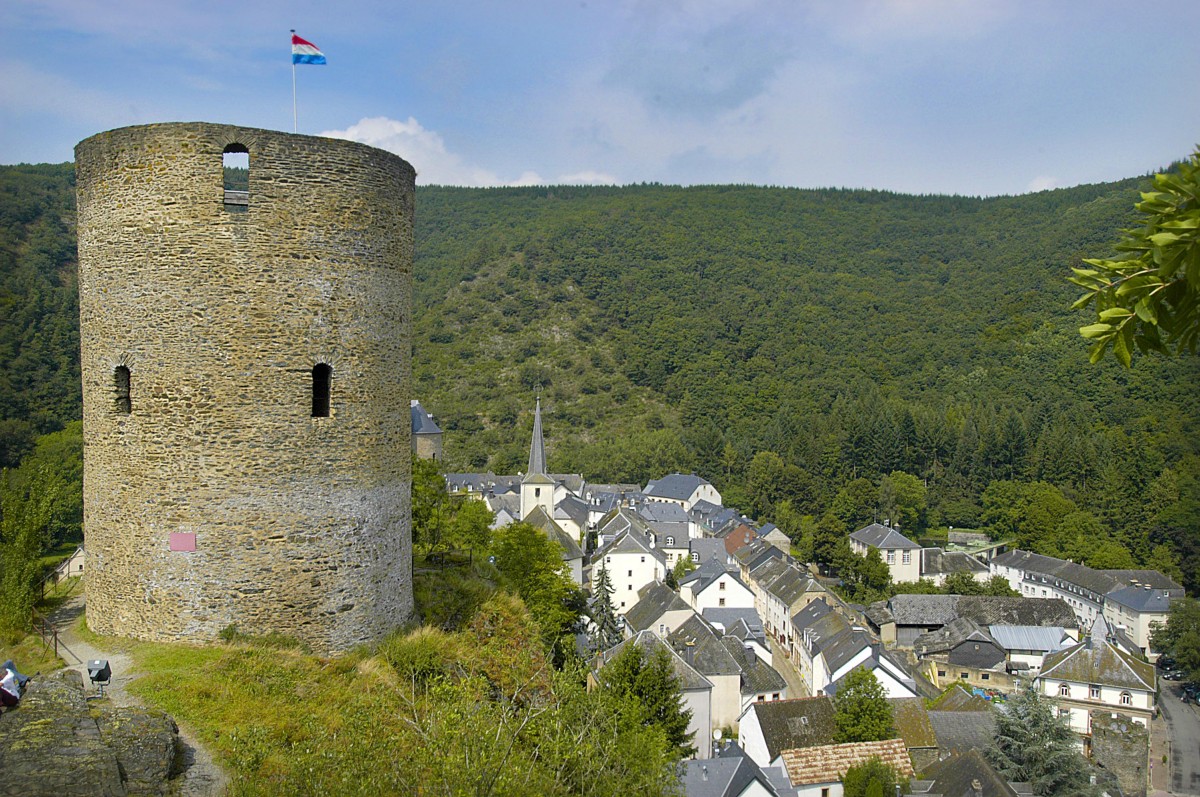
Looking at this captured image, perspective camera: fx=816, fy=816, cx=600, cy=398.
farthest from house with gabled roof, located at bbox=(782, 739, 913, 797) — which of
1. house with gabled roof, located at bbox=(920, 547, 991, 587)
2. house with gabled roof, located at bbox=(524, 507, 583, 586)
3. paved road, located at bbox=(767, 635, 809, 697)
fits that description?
house with gabled roof, located at bbox=(920, 547, 991, 587)

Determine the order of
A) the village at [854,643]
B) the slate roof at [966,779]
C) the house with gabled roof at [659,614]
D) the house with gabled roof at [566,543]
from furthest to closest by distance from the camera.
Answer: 1. the house with gabled roof at [566,543]
2. the house with gabled roof at [659,614]
3. the village at [854,643]
4. the slate roof at [966,779]

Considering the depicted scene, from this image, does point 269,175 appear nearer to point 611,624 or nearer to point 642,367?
point 611,624

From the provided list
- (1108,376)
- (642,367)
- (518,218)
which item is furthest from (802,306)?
(518,218)

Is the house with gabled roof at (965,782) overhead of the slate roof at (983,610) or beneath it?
overhead

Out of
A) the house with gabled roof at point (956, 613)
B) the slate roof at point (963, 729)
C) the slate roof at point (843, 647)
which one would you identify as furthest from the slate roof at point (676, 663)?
the house with gabled roof at point (956, 613)

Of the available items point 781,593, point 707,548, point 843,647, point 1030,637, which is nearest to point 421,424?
point 843,647

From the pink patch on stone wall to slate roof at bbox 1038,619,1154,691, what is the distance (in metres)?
39.9

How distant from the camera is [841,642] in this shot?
37.2 meters

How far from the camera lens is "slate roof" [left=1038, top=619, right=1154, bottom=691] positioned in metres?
37.2

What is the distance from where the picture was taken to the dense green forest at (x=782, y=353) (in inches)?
2477

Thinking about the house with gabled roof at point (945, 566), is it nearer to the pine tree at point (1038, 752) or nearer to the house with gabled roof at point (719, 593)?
the house with gabled roof at point (719, 593)

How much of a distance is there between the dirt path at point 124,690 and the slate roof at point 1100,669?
131 feet

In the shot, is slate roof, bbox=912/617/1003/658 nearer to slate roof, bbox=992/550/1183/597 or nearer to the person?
slate roof, bbox=992/550/1183/597

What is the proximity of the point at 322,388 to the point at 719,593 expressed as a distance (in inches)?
1605
